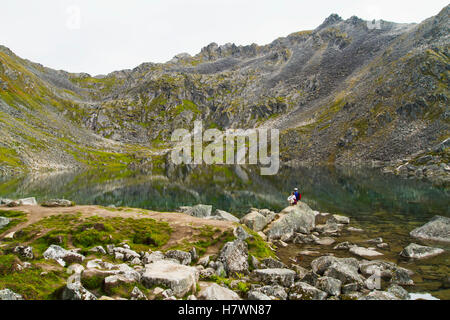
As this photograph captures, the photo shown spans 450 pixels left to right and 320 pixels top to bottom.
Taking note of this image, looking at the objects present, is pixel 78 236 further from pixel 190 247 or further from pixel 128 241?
pixel 190 247

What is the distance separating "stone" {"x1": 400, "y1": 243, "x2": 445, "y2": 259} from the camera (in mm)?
21672

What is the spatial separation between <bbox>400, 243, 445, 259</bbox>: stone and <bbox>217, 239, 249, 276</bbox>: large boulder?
46.3 feet

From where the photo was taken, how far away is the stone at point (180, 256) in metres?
19.1

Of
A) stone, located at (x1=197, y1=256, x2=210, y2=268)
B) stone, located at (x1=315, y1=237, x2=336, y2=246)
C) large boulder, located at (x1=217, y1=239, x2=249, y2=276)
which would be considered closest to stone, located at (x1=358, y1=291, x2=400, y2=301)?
large boulder, located at (x1=217, y1=239, x2=249, y2=276)

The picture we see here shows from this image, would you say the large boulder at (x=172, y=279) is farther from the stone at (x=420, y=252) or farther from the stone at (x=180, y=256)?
the stone at (x=420, y=252)

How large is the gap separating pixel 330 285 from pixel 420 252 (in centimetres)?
1223

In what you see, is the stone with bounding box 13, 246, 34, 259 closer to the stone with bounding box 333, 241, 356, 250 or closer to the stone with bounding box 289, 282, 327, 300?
the stone with bounding box 289, 282, 327, 300

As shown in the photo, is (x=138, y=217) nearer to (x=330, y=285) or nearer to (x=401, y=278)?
(x=330, y=285)

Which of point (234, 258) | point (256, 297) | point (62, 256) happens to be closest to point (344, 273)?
point (256, 297)

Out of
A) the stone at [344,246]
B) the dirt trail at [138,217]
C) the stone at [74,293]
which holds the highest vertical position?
the stone at [74,293]

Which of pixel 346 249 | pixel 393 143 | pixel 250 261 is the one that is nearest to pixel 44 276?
pixel 250 261

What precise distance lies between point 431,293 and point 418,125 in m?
132

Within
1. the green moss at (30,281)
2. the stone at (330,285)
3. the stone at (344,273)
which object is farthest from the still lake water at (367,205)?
the green moss at (30,281)

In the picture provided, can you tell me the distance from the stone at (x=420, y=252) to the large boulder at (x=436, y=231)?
441 centimetres
